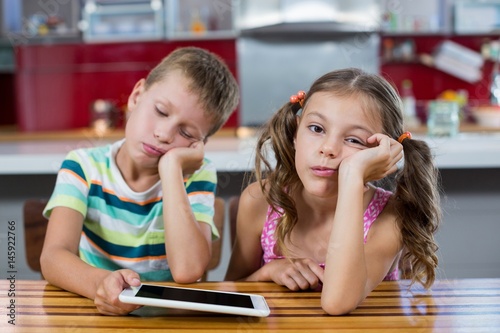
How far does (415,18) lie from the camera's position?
14.5 feet

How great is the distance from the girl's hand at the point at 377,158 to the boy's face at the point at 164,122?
13.8 inches

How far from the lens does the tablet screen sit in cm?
84

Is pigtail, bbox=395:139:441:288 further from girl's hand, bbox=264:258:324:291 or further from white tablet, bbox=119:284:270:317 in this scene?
white tablet, bbox=119:284:270:317

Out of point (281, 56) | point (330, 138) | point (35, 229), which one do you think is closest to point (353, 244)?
point (330, 138)

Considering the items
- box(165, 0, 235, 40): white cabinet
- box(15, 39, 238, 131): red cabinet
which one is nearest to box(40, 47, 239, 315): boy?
box(165, 0, 235, 40): white cabinet

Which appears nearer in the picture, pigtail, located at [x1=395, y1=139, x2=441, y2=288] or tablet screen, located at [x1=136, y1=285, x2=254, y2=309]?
tablet screen, located at [x1=136, y1=285, x2=254, y2=309]

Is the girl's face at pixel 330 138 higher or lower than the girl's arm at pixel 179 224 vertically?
higher

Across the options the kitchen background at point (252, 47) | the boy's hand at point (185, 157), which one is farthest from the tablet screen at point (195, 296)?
the kitchen background at point (252, 47)

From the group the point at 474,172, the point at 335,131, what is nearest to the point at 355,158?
the point at 335,131

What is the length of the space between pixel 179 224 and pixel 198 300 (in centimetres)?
32

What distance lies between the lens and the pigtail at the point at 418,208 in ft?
3.46

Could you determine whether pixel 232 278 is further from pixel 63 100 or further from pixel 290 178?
pixel 63 100

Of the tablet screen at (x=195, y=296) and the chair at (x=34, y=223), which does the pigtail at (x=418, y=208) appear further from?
the chair at (x=34, y=223)

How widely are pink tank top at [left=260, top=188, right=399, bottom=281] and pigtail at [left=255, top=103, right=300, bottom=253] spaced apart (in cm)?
4
